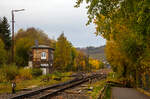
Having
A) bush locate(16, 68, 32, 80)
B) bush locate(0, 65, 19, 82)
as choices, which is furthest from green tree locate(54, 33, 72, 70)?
bush locate(0, 65, 19, 82)

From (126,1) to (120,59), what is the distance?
2182 centimetres

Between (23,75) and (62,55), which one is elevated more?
(62,55)

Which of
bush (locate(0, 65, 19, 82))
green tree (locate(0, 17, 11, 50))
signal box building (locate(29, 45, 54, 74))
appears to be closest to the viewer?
A: bush (locate(0, 65, 19, 82))

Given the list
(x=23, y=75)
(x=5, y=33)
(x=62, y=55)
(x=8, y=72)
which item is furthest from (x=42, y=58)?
(x=5, y=33)

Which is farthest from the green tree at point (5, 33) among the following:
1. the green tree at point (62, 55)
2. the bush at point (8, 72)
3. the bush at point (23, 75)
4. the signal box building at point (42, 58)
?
the bush at point (8, 72)

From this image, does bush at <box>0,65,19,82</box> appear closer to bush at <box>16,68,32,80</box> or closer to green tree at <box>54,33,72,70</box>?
bush at <box>16,68,32,80</box>

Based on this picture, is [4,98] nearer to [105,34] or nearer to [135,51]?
[105,34]

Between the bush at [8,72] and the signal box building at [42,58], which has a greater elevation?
the signal box building at [42,58]

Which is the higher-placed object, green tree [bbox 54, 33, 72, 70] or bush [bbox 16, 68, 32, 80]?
green tree [bbox 54, 33, 72, 70]

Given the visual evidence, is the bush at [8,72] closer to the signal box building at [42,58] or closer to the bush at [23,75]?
the bush at [23,75]

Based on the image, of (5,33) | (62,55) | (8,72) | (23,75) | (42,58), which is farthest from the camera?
(5,33)

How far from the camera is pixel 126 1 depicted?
9.86m

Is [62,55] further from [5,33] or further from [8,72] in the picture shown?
[8,72]

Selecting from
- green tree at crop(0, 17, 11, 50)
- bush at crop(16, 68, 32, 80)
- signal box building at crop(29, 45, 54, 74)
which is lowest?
bush at crop(16, 68, 32, 80)
